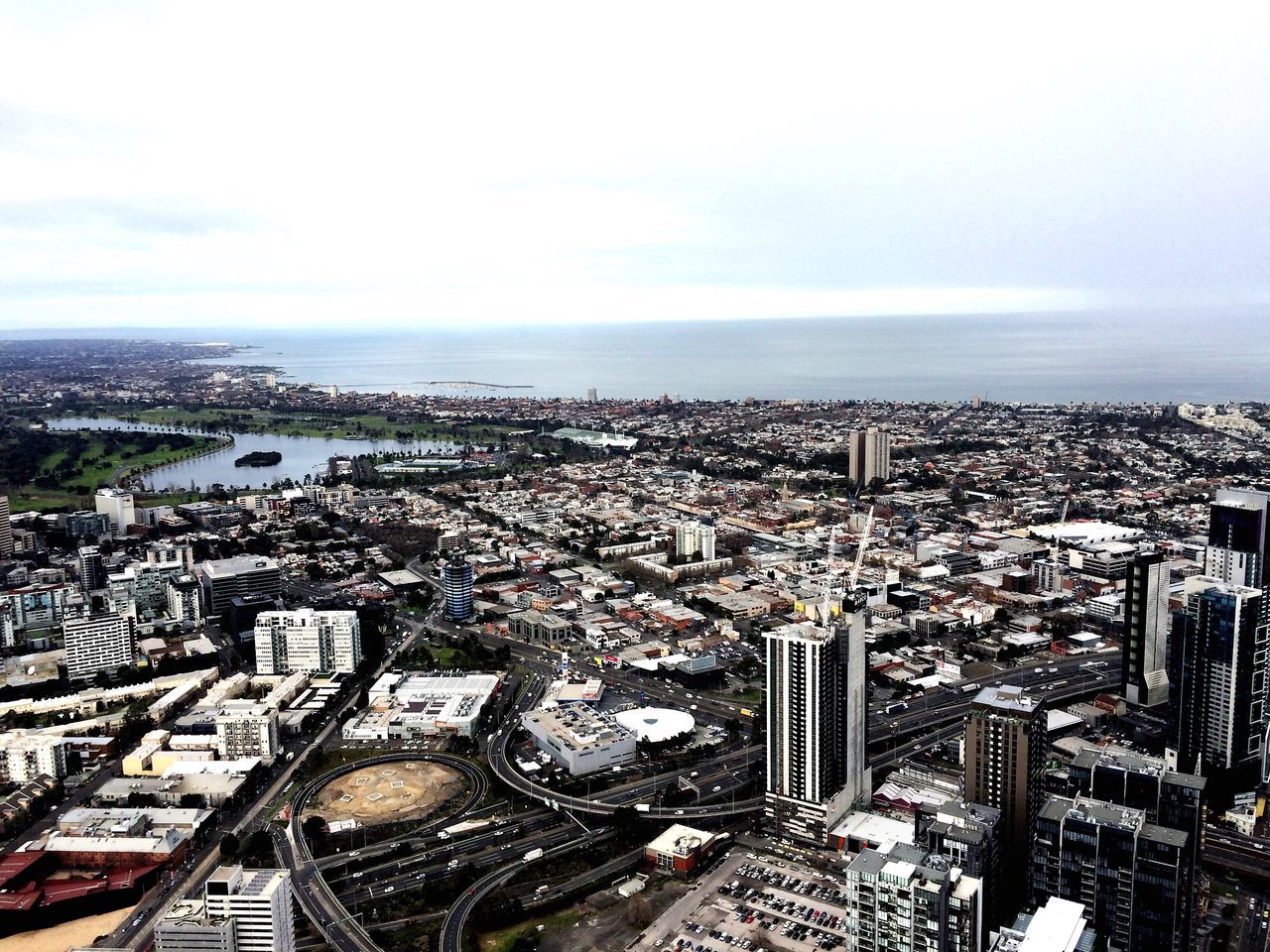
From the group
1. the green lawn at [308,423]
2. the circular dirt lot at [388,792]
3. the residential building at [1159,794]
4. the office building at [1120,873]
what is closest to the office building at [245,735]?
the circular dirt lot at [388,792]

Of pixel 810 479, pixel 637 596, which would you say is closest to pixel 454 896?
pixel 637 596

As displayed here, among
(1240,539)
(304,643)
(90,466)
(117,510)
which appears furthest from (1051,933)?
(90,466)

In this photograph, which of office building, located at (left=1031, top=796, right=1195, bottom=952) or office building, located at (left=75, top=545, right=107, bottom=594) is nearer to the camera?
office building, located at (left=1031, top=796, right=1195, bottom=952)

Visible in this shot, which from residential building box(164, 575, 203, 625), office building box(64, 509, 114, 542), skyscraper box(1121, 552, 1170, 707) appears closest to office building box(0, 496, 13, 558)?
office building box(64, 509, 114, 542)

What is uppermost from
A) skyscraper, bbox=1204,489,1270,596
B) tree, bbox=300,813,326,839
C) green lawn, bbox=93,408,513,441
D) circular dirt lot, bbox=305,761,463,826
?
skyscraper, bbox=1204,489,1270,596

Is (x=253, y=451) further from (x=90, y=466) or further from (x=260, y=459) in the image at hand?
(x=90, y=466)

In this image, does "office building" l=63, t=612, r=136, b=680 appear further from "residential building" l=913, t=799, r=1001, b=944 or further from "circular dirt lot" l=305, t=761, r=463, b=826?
"residential building" l=913, t=799, r=1001, b=944
